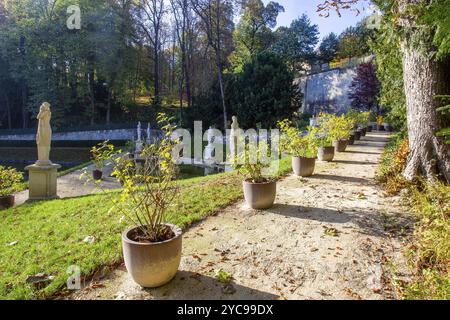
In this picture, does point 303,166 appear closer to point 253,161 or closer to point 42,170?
point 253,161

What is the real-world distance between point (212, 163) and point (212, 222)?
324 inches

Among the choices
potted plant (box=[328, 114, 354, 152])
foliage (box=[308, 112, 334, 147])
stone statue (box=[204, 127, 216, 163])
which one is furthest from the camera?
stone statue (box=[204, 127, 216, 163])

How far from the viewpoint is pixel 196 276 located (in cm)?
275

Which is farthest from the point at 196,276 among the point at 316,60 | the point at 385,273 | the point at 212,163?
the point at 316,60

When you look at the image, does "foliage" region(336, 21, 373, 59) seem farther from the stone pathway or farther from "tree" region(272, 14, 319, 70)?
the stone pathway

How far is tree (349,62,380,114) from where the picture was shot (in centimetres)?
2221

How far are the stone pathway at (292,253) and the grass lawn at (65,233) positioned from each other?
32cm

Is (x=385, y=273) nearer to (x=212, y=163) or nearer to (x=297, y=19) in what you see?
(x=212, y=163)

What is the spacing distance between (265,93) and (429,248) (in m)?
15.8

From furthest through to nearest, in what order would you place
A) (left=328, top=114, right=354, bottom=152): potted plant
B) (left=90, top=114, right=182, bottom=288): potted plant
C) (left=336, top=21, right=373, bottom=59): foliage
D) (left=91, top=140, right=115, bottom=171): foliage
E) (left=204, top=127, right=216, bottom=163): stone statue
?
(left=336, top=21, right=373, bottom=59): foliage → (left=204, top=127, right=216, bottom=163): stone statue → (left=328, top=114, right=354, bottom=152): potted plant → (left=91, top=140, right=115, bottom=171): foliage → (left=90, top=114, right=182, bottom=288): potted plant

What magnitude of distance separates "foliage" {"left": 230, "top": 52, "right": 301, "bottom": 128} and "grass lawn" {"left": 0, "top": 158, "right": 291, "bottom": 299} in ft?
38.6

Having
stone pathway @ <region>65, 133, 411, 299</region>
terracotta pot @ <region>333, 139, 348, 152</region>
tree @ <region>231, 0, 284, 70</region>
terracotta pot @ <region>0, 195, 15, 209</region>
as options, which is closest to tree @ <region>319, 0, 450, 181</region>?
stone pathway @ <region>65, 133, 411, 299</region>


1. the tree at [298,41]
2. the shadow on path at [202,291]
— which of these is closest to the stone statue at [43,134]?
the shadow on path at [202,291]

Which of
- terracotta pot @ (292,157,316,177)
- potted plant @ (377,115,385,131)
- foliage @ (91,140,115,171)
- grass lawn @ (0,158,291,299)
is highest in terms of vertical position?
potted plant @ (377,115,385,131)
